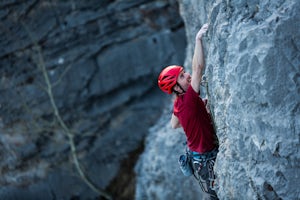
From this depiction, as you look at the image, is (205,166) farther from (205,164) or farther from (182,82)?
(182,82)

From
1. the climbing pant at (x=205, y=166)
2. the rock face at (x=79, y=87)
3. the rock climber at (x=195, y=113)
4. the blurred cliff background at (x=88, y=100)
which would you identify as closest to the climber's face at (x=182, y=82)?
the rock climber at (x=195, y=113)

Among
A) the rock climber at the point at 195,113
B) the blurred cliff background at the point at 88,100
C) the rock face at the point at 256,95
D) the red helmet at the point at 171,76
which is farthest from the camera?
the blurred cliff background at the point at 88,100

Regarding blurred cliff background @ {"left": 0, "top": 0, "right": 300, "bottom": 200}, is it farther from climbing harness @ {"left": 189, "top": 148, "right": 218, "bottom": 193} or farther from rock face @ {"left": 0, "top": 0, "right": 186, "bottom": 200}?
climbing harness @ {"left": 189, "top": 148, "right": 218, "bottom": 193}

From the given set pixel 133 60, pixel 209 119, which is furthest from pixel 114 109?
pixel 209 119

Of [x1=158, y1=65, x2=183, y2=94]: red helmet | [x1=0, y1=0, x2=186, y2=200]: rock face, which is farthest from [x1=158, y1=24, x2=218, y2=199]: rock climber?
[x1=0, y1=0, x2=186, y2=200]: rock face

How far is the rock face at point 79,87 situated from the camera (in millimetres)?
8984

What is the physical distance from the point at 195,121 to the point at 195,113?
7 centimetres

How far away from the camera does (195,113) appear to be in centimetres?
350

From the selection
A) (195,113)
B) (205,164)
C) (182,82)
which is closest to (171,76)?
(182,82)

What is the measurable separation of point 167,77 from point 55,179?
6495 millimetres

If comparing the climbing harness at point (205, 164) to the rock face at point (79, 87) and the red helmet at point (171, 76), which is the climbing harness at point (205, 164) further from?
the rock face at point (79, 87)

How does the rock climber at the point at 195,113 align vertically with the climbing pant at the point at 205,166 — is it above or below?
above

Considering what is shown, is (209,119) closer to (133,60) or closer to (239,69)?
(239,69)

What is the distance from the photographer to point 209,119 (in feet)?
12.2
